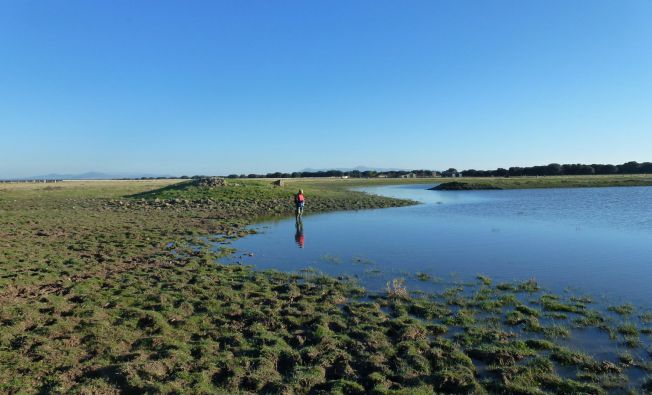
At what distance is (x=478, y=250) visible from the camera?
78.3ft

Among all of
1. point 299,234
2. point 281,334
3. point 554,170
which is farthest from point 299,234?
point 554,170

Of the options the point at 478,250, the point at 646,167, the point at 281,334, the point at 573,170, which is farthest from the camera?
the point at 573,170

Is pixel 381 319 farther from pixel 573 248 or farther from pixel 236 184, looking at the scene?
pixel 236 184

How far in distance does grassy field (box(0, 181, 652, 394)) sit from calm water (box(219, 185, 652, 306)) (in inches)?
90.8

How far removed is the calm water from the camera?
17.7 metres

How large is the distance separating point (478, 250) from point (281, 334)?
1617 cm

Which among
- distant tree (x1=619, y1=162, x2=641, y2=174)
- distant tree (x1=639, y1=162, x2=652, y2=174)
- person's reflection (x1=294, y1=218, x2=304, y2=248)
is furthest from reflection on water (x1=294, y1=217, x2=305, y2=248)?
distant tree (x1=639, y1=162, x2=652, y2=174)

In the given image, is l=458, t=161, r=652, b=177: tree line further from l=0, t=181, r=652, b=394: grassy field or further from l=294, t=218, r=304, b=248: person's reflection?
l=0, t=181, r=652, b=394: grassy field

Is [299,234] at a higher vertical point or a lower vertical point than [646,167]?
lower

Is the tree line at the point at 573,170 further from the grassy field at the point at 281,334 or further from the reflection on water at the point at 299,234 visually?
the grassy field at the point at 281,334

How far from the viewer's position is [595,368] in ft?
30.6

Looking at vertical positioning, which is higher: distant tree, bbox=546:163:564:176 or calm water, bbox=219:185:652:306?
distant tree, bbox=546:163:564:176

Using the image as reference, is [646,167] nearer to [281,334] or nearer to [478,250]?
[478,250]

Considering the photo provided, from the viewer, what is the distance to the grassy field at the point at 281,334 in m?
8.94
